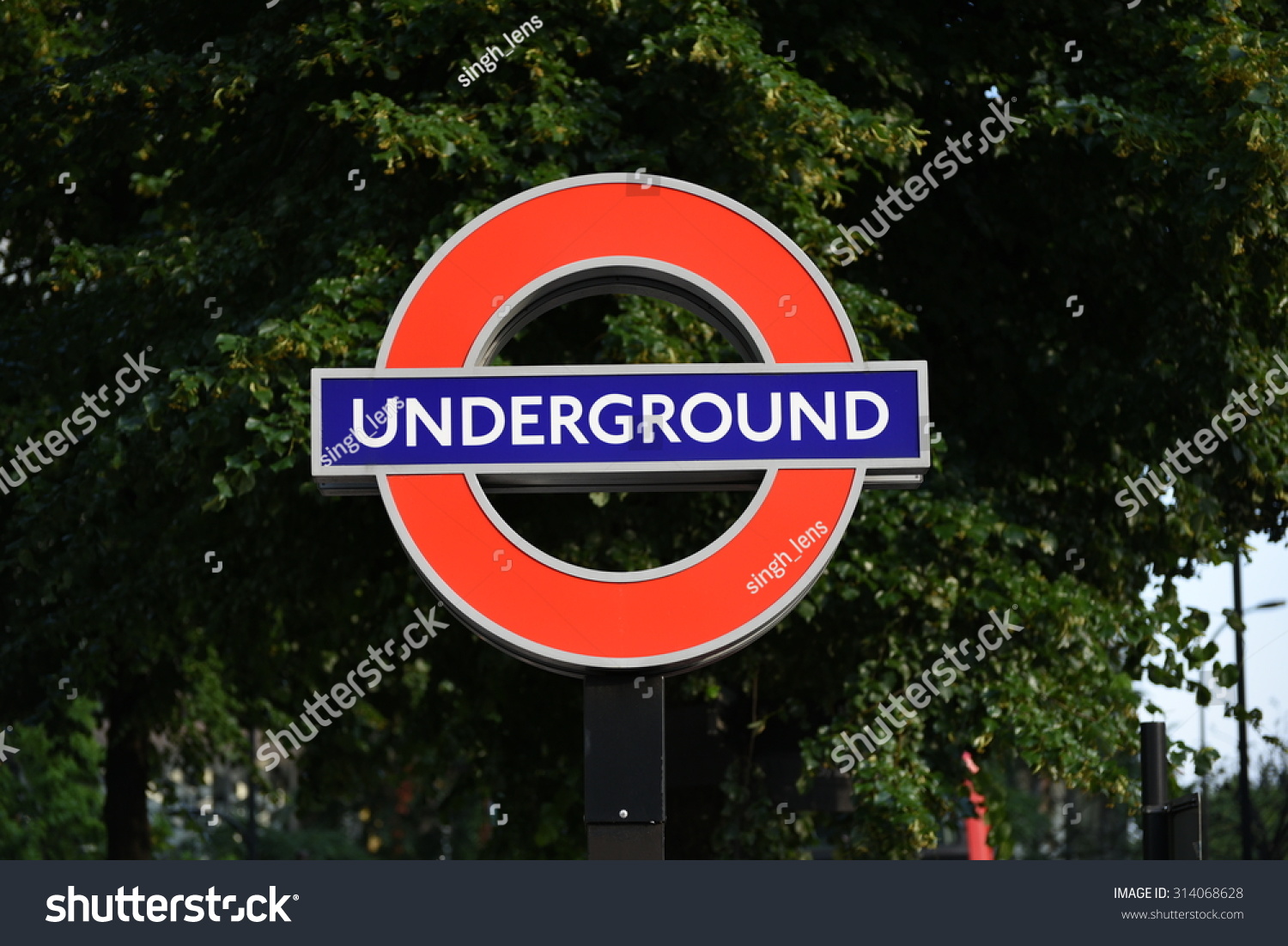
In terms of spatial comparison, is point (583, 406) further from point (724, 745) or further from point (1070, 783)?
point (724, 745)

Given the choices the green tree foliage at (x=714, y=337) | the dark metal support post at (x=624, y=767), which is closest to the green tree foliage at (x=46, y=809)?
the green tree foliage at (x=714, y=337)

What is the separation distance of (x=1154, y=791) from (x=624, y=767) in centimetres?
247

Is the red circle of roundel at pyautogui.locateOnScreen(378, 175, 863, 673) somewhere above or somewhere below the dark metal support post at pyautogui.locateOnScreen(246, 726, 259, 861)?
above

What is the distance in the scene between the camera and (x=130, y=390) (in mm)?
8133

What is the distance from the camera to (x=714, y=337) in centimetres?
766

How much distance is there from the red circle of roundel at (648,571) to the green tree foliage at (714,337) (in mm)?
2035

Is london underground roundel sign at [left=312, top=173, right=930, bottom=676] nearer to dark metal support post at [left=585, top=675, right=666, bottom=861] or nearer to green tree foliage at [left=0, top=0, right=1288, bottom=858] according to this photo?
dark metal support post at [left=585, top=675, right=666, bottom=861]

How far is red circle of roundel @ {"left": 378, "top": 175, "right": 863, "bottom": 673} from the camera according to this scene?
14.8 feet

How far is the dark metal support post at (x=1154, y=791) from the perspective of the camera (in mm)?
5465

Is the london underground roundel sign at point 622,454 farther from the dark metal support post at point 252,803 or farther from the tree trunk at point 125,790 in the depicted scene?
the dark metal support post at point 252,803

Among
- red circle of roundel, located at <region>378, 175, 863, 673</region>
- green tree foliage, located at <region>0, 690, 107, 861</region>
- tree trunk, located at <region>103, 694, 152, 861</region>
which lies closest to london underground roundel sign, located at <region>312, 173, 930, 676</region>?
red circle of roundel, located at <region>378, 175, 863, 673</region>

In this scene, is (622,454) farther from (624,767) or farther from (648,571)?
(624,767)

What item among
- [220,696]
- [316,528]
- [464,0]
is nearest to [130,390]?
[316,528]

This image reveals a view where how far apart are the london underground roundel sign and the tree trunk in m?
8.33
